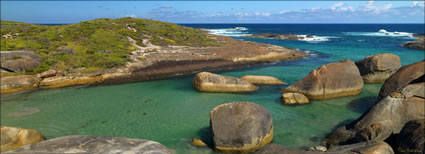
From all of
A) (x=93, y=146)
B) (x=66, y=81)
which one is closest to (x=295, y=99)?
(x=93, y=146)

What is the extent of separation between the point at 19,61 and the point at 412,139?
36690 mm

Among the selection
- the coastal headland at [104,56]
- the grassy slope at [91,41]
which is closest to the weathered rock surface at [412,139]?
the coastal headland at [104,56]

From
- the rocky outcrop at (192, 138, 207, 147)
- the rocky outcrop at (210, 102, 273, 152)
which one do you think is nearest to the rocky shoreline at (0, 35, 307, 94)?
the rocky outcrop at (192, 138, 207, 147)

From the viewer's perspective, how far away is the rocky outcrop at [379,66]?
85.8ft

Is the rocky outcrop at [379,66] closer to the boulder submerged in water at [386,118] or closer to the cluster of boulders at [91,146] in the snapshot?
the boulder submerged in water at [386,118]

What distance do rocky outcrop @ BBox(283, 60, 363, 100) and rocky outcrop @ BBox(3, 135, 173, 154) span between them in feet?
55.8

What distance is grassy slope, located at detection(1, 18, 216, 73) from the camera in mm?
33469

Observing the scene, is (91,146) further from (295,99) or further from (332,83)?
(332,83)

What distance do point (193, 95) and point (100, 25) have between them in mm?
38765

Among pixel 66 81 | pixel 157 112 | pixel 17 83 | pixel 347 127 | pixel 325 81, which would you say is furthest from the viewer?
pixel 66 81

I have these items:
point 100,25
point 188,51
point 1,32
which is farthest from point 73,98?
point 100,25

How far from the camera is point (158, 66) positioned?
35.2m

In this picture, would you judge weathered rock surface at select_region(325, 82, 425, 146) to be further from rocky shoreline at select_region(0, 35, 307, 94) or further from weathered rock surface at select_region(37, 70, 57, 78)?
weathered rock surface at select_region(37, 70, 57, 78)

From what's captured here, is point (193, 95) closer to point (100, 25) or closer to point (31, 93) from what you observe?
point (31, 93)
